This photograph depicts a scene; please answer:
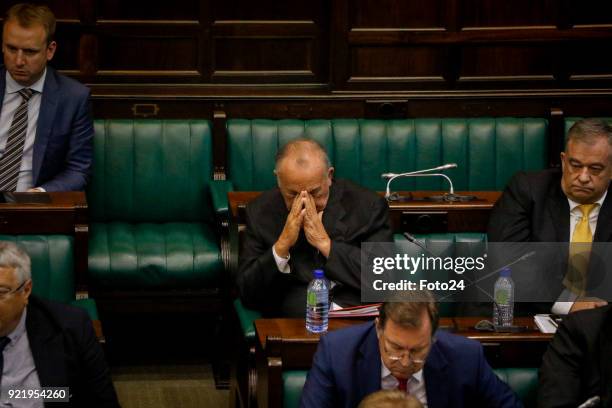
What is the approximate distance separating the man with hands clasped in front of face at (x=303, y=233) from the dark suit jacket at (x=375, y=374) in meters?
0.78

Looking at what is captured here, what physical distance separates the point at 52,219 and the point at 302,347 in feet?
4.30

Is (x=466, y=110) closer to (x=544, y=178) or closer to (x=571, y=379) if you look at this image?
(x=544, y=178)

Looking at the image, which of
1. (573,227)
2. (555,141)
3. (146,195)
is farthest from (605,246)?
(146,195)

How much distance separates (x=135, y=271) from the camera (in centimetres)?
492

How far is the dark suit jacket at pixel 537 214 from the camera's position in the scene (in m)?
4.28

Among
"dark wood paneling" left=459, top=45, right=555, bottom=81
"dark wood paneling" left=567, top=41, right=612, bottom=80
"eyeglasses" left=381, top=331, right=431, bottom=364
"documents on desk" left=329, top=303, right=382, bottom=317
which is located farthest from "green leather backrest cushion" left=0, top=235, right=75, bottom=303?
"dark wood paneling" left=567, top=41, right=612, bottom=80

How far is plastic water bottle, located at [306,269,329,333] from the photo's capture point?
3.64m

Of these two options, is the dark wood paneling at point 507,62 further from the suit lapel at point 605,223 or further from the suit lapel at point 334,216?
the suit lapel at point 334,216

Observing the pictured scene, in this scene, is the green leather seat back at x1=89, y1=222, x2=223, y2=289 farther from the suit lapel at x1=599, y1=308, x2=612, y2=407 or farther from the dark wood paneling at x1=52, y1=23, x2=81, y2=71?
the suit lapel at x1=599, y1=308, x2=612, y2=407

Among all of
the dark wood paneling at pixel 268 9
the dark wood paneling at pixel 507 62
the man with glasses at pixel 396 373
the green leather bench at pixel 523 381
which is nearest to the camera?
the man with glasses at pixel 396 373

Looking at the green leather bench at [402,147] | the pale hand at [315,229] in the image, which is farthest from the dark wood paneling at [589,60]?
the pale hand at [315,229]

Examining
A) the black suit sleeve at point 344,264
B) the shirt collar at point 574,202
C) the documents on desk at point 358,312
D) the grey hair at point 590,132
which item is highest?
the grey hair at point 590,132

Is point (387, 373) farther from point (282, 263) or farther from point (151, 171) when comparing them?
point (151, 171)

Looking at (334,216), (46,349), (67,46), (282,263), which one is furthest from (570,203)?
(67,46)
